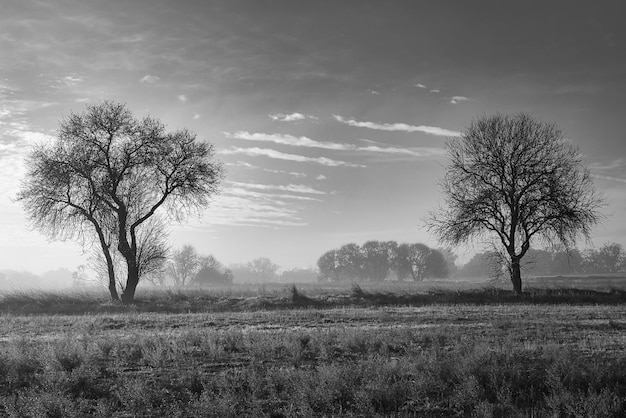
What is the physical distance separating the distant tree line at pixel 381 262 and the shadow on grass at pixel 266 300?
316 feet

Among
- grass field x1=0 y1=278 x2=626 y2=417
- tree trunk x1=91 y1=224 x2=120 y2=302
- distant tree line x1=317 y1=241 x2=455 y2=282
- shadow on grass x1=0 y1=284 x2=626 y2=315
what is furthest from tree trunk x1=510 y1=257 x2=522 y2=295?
distant tree line x1=317 y1=241 x2=455 y2=282

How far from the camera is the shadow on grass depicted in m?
25.3

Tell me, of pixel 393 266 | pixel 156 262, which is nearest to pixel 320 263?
pixel 393 266

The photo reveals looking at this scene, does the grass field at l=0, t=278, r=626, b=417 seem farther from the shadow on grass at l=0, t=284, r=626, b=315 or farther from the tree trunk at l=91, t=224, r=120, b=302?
the tree trunk at l=91, t=224, r=120, b=302

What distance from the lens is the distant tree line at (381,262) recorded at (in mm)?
128250

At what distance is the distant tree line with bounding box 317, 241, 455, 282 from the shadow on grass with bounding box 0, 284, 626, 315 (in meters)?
96.5

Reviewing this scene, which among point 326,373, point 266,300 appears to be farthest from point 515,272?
point 326,373

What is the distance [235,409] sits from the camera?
25.4 ft

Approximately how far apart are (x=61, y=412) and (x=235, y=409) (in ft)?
8.89

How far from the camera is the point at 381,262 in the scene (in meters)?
131

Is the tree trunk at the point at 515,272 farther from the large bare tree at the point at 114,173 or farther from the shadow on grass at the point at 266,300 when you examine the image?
the large bare tree at the point at 114,173

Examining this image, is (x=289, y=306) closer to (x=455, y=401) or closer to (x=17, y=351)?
(x=17, y=351)

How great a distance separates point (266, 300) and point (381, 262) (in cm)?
10640

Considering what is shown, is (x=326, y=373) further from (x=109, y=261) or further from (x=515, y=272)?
(x=515, y=272)
